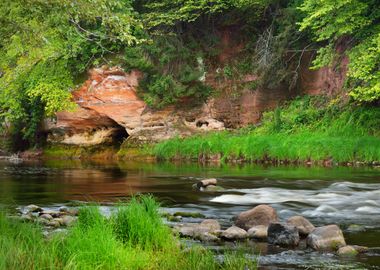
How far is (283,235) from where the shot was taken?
833cm

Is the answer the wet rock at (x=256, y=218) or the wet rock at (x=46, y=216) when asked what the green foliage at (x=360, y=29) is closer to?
the wet rock at (x=256, y=218)

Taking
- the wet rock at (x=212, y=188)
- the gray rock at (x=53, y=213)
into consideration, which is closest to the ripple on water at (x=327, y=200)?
the wet rock at (x=212, y=188)

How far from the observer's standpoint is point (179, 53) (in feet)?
99.4

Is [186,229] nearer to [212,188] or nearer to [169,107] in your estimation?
[212,188]

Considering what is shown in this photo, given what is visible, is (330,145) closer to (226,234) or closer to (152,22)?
(152,22)

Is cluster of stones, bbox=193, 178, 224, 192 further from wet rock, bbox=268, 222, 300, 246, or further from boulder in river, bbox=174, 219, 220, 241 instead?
wet rock, bbox=268, 222, 300, 246

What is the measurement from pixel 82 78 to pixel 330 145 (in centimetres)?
1431

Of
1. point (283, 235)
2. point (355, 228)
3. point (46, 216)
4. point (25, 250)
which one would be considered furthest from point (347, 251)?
point (46, 216)

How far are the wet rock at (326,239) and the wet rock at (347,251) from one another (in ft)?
0.68

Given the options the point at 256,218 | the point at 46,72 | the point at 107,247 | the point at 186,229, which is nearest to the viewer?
the point at 107,247

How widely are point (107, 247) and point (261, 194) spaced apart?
829 cm

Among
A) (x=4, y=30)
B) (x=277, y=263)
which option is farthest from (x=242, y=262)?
(x=4, y=30)

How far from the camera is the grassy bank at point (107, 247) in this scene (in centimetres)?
A: 592

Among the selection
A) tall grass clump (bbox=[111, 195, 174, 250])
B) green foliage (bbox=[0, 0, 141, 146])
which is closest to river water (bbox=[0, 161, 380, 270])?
tall grass clump (bbox=[111, 195, 174, 250])
